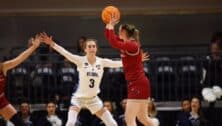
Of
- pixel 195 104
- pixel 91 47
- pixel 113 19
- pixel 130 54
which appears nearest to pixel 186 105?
pixel 195 104

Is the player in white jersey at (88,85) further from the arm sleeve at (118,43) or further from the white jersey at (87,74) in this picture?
the arm sleeve at (118,43)

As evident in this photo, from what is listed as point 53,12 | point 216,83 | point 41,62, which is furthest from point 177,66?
point 53,12

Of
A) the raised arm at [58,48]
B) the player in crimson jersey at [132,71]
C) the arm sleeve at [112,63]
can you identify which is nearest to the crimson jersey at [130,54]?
the player in crimson jersey at [132,71]

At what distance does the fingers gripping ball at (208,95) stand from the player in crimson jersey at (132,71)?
3.63 meters

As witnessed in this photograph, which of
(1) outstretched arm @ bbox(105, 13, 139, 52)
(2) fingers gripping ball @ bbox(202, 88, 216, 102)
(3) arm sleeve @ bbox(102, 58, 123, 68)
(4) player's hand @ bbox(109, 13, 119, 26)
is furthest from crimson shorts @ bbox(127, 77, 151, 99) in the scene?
(2) fingers gripping ball @ bbox(202, 88, 216, 102)

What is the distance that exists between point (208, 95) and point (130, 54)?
399 centimetres

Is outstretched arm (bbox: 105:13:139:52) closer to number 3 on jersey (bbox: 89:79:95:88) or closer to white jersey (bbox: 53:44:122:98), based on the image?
white jersey (bbox: 53:44:122:98)

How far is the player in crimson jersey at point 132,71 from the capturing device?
30.3 feet

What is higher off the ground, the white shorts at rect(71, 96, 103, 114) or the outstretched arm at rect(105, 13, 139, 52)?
the outstretched arm at rect(105, 13, 139, 52)

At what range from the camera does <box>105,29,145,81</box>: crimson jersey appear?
9.17 meters

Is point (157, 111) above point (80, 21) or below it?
below

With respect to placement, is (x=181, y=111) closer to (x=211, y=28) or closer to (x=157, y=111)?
(x=157, y=111)

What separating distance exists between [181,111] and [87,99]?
10.3ft

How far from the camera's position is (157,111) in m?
12.9
